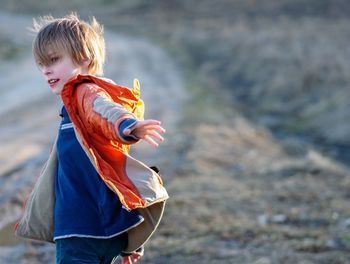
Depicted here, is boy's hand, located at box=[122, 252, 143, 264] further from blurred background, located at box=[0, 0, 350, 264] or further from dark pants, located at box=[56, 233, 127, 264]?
blurred background, located at box=[0, 0, 350, 264]

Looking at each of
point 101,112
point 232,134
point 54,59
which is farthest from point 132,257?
point 232,134

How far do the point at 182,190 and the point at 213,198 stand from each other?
0.45 meters

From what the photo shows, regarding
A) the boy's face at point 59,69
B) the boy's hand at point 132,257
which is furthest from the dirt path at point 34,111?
the boy's face at point 59,69

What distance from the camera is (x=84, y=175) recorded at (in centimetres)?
336

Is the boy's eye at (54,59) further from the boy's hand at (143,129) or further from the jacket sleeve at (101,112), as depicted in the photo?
the boy's hand at (143,129)

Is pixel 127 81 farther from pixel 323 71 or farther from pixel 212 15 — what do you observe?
→ pixel 212 15

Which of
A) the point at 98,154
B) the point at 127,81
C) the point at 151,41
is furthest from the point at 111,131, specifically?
the point at 151,41

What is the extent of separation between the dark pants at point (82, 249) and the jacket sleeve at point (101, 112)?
458 mm

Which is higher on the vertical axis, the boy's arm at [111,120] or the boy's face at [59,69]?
the boy's face at [59,69]

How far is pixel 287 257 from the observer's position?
5.43 metres

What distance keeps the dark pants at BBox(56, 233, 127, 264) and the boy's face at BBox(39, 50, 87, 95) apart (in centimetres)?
61

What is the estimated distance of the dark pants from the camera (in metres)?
3.34

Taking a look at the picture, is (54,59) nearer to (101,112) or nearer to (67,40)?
(67,40)

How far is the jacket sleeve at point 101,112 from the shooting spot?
3039mm
